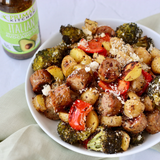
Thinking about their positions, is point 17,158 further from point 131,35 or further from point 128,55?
point 131,35

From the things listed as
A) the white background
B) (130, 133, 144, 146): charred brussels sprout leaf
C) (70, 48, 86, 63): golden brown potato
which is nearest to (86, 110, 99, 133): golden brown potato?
(130, 133, 144, 146): charred brussels sprout leaf

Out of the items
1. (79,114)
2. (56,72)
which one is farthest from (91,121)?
(56,72)

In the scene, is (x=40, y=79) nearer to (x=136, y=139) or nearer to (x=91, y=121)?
(x=91, y=121)

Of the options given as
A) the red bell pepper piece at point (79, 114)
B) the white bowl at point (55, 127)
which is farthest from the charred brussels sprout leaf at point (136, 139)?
the red bell pepper piece at point (79, 114)

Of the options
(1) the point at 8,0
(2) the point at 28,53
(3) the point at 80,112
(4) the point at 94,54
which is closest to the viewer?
(3) the point at 80,112

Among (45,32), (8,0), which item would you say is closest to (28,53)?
(45,32)

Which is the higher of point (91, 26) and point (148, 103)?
point (91, 26)
